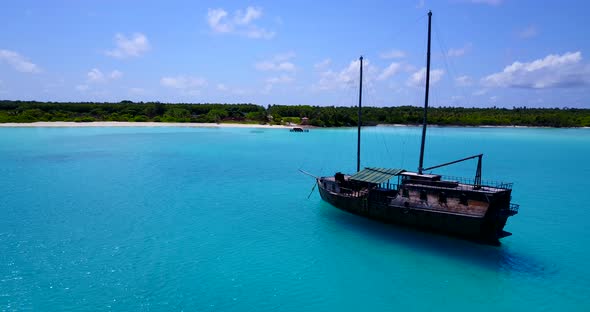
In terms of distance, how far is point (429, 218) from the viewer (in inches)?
1016

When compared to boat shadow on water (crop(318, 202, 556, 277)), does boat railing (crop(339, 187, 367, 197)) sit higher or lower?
higher

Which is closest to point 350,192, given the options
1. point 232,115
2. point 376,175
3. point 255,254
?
point 376,175

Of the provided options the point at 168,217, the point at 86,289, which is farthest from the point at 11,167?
the point at 86,289

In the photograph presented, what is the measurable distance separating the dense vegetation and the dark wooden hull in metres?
125

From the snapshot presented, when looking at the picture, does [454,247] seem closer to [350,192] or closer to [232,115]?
[350,192]

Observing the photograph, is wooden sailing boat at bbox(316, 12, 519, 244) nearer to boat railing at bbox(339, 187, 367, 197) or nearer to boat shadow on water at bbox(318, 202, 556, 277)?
boat railing at bbox(339, 187, 367, 197)

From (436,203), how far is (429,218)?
1139 millimetres

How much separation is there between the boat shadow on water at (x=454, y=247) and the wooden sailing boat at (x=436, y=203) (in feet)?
1.82

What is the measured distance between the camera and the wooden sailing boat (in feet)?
79.3

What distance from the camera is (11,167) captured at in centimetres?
5303

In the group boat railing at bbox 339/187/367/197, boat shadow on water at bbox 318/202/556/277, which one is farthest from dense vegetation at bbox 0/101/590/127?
boat shadow on water at bbox 318/202/556/277

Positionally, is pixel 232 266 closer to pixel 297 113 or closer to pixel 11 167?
pixel 11 167

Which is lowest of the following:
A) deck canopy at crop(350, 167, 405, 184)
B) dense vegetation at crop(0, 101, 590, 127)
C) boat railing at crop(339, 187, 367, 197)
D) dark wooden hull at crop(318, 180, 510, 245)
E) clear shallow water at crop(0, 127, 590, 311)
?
clear shallow water at crop(0, 127, 590, 311)

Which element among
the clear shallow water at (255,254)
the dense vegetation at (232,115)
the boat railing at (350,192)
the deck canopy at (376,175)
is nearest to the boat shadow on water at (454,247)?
the clear shallow water at (255,254)
